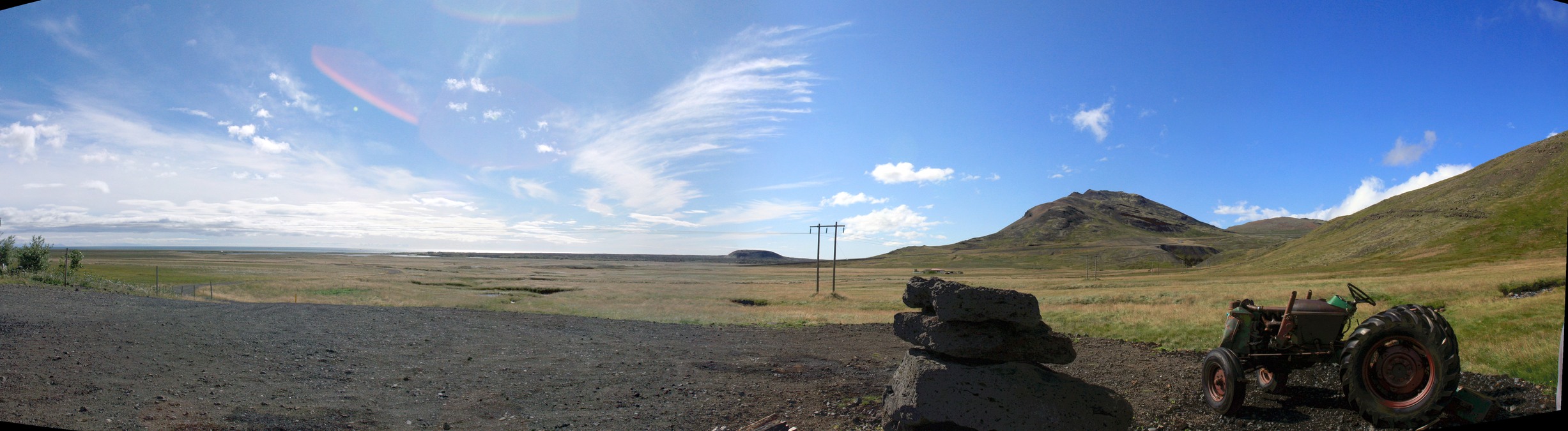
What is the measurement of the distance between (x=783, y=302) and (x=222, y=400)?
1635 inches

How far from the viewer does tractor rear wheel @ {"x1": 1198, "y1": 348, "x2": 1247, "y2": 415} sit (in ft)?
28.9

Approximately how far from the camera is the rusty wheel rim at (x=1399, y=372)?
6.16 meters

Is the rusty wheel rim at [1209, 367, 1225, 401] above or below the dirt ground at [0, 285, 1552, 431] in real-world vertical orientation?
above

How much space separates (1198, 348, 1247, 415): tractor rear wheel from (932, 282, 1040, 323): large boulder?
111 inches

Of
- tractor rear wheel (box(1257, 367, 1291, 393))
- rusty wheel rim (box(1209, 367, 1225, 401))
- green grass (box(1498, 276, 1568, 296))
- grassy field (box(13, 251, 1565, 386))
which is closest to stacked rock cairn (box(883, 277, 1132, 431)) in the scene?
rusty wheel rim (box(1209, 367, 1225, 401))

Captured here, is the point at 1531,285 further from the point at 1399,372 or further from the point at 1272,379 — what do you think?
the point at 1399,372

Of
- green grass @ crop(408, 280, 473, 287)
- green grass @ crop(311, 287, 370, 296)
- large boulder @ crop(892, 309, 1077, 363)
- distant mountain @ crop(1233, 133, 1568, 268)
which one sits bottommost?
green grass @ crop(408, 280, 473, 287)

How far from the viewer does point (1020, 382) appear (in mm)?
8328

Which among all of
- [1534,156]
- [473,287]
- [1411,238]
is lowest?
[473,287]

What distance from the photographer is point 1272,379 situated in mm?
9641

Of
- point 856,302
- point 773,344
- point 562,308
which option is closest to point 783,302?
point 856,302

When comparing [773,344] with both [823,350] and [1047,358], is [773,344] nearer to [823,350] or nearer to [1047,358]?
[823,350]

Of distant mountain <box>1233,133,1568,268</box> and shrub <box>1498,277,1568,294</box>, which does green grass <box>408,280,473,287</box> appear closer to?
shrub <box>1498,277,1568,294</box>

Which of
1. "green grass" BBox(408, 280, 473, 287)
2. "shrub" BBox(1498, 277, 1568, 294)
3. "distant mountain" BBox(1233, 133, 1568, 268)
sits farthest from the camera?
"green grass" BBox(408, 280, 473, 287)
